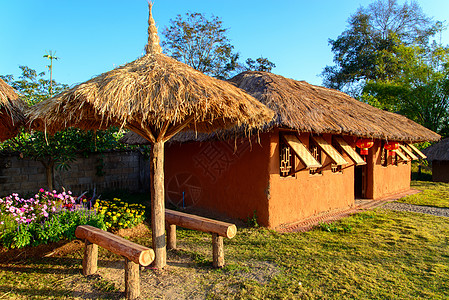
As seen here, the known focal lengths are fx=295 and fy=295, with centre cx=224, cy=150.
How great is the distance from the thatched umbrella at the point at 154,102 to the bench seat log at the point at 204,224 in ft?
1.66

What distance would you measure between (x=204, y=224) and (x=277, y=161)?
2583mm

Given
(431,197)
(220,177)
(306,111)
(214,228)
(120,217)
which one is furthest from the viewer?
(431,197)

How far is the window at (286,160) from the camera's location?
643 cm

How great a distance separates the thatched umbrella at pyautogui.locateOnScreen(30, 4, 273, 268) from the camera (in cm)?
331

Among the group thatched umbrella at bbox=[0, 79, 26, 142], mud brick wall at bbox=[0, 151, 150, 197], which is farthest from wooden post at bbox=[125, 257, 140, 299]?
mud brick wall at bbox=[0, 151, 150, 197]

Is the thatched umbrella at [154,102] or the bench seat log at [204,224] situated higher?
the thatched umbrella at [154,102]

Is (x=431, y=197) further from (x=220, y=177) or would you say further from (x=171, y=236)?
(x=171, y=236)

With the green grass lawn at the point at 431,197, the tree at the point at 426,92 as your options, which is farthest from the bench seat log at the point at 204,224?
the tree at the point at 426,92

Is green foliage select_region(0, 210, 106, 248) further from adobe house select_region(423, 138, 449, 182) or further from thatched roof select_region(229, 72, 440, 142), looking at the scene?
adobe house select_region(423, 138, 449, 182)

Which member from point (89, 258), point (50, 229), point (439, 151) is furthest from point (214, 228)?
point (439, 151)

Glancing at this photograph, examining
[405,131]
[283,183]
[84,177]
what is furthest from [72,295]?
[405,131]

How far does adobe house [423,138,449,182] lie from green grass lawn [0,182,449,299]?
10.8m

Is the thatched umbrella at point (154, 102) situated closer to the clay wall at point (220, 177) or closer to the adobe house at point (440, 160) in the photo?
the clay wall at point (220, 177)

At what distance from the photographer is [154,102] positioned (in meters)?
3.39
